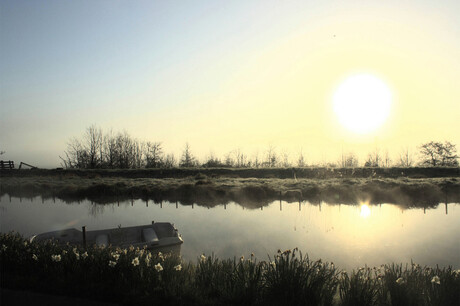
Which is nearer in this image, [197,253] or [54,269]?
[54,269]

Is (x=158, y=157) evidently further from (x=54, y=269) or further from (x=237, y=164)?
(x=54, y=269)

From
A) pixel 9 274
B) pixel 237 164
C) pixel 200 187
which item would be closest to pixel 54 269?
pixel 9 274

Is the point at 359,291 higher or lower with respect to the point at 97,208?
higher

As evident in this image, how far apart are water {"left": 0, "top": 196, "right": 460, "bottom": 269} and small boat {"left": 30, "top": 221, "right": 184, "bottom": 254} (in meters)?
1.18

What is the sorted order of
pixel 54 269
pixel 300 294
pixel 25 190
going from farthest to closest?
pixel 25 190, pixel 54 269, pixel 300 294

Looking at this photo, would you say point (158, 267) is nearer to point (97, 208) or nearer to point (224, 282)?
point (224, 282)

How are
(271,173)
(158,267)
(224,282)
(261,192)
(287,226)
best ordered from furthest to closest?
(271,173) → (261,192) → (287,226) → (158,267) → (224,282)

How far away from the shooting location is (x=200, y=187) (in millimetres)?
25719

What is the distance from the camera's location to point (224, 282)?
515 centimetres

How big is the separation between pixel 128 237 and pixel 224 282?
6.55 metres

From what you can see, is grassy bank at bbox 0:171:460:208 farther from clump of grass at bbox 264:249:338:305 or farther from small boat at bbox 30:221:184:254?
clump of grass at bbox 264:249:338:305

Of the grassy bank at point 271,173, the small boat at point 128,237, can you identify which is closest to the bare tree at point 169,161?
the grassy bank at point 271,173

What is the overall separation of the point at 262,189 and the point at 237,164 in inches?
930

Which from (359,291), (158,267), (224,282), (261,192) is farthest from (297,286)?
(261,192)
